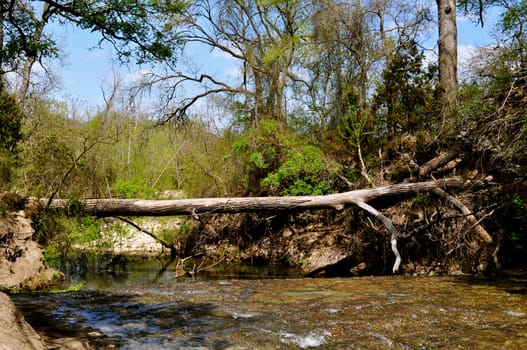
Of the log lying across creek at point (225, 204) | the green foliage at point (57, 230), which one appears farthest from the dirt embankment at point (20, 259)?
the log lying across creek at point (225, 204)

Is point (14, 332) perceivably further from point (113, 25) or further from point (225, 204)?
point (225, 204)

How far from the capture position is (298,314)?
639 cm

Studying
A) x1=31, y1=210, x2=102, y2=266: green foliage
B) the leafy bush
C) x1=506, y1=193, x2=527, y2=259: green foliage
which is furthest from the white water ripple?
the leafy bush

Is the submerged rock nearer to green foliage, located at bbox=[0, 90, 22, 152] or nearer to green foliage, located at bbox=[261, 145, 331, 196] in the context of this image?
green foliage, located at bbox=[0, 90, 22, 152]

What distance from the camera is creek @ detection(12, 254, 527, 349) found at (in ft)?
16.8

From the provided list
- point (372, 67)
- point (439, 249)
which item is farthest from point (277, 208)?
point (372, 67)

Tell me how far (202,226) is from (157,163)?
846 centimetres

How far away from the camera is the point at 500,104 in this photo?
330 inches

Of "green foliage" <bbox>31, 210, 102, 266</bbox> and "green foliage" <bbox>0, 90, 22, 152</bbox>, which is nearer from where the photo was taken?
"green foliage" <bbox>31, 210, 102, 266</bbox>

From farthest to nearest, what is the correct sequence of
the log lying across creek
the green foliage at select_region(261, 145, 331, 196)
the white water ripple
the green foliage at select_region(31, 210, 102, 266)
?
the green foliage at select_region(261, 145, 331, 196)
the log lying across creek
the green foliage at select_region(31, 210, 102, 266)
the white water ripple

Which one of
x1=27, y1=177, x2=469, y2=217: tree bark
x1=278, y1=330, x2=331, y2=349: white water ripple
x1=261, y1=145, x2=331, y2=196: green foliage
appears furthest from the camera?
x1=261, y1=145, x2=331, y2=196: green foliage

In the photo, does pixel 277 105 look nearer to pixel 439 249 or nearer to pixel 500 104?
pixel 439 249

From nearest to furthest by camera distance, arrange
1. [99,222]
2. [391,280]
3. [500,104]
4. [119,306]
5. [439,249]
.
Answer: [119,306]
[500,104]
[391,280]
[439,249]
[99,222]

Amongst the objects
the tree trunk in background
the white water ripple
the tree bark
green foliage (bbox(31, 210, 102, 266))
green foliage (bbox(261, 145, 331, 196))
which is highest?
the tree trunk in background
